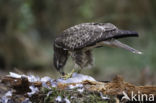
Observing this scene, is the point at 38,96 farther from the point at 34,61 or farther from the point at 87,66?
the point at 34,61

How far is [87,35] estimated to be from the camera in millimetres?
5340

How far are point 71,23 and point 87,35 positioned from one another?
1012cm

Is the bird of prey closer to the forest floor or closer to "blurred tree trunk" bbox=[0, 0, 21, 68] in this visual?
the forest floor

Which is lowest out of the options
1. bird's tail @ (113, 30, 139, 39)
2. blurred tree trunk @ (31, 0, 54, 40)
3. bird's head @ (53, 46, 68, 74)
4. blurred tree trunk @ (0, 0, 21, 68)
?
bird's head @ (53, 46, 68, 74)

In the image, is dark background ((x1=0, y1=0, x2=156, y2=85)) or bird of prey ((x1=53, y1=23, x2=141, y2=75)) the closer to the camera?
bird of prey ((x1=53, y1=23, x2=141, y2=75))

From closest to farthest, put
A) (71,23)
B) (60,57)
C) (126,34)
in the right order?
1. (126,34)
2. (60,57)
3. (71,23)

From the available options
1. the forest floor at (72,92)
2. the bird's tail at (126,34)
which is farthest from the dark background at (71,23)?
the forest floor at (72,92)

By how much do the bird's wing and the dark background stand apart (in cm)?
299

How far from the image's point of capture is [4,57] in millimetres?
12953

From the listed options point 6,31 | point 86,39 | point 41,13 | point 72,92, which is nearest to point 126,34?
point 86,39

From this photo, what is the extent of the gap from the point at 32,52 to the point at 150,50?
4.98 m

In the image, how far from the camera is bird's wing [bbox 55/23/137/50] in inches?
206

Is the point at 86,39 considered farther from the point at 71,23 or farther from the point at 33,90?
the point at 71,23

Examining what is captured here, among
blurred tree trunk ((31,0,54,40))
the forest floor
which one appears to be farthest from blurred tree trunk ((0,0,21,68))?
the forest floor
